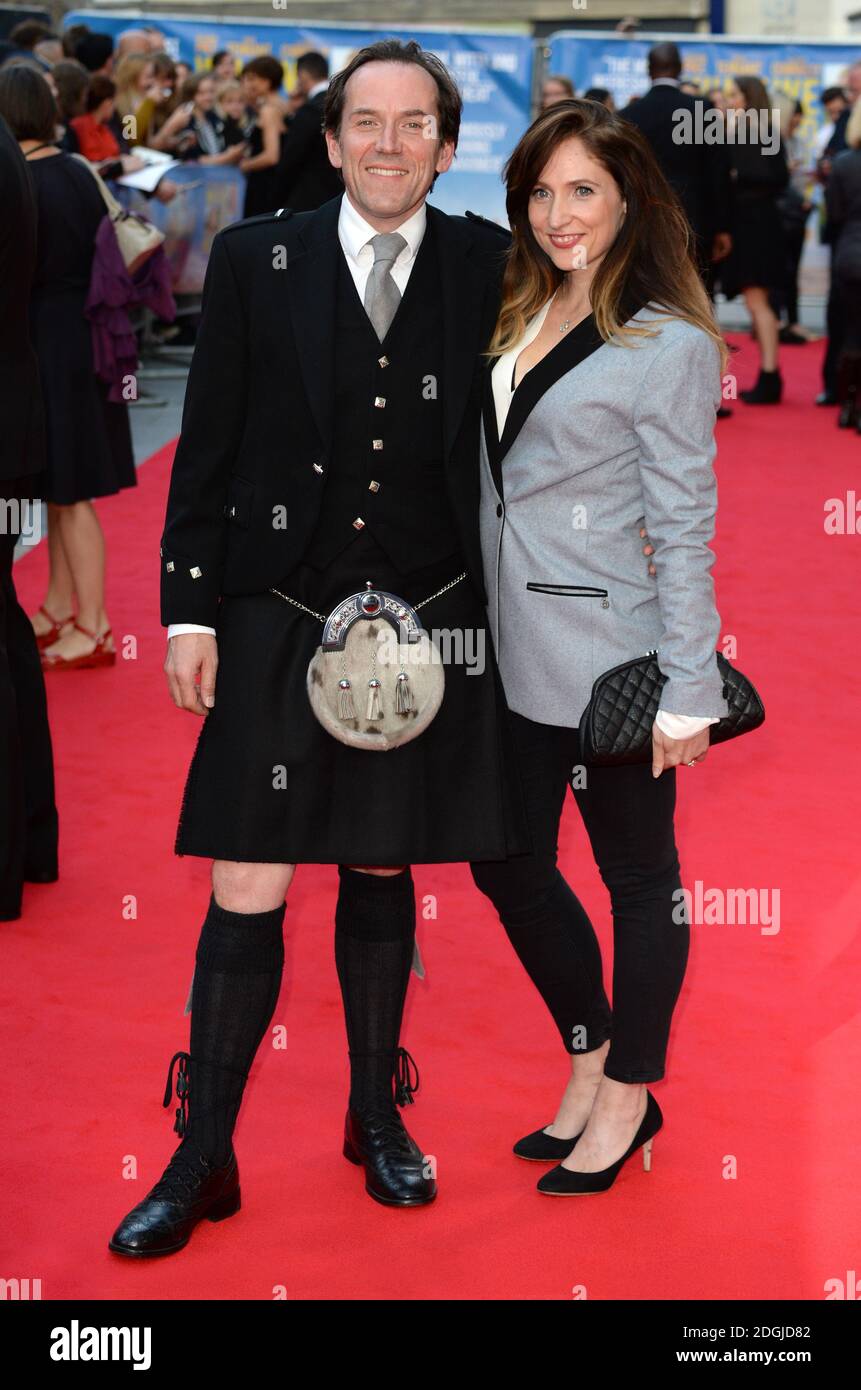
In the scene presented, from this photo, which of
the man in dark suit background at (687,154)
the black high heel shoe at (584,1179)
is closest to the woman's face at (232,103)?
the man in dark suit background at (687,154)

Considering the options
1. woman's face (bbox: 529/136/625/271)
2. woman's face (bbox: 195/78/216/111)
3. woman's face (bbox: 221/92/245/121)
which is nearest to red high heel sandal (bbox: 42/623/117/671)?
woman's face (bbox: 529/136/625/271)

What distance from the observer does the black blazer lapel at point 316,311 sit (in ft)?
8.46

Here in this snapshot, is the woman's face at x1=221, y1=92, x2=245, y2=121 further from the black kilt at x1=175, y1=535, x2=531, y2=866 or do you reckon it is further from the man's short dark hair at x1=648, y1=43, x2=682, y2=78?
the black kilt at x1=175, y1=535, x2=531, y2=866

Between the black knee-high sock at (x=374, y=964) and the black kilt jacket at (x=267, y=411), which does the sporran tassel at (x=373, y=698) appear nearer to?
the black kilt jacket at (x=267, y=411)

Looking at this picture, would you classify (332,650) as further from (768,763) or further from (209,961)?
(768,763)

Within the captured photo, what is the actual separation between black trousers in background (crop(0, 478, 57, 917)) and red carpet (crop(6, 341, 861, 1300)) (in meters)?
0.11

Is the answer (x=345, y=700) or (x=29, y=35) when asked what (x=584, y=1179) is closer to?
(x=345, y=700)

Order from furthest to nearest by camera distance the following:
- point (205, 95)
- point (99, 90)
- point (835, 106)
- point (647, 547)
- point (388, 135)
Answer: point (835, 106), point (205, 95), point (99, 90), point (647, 547), point (388, 135)

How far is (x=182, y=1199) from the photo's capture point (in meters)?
2.73

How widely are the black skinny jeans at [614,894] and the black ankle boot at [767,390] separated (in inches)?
367

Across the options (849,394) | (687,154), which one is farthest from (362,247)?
(849,394)

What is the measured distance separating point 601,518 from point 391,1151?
42.8 inches

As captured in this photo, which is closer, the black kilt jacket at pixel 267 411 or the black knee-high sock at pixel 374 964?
the black kilt jacket at pixel 267 411

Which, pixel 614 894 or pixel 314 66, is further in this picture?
pixel 314 66
